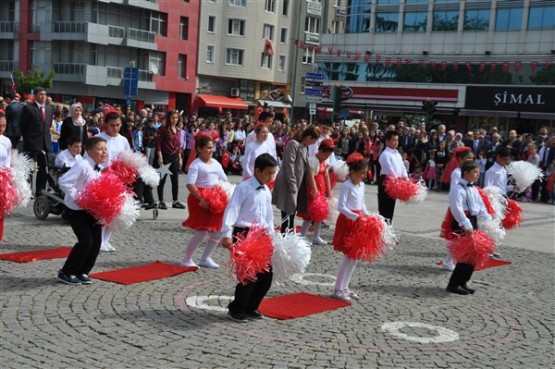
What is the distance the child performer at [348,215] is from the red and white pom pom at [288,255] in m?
1.27

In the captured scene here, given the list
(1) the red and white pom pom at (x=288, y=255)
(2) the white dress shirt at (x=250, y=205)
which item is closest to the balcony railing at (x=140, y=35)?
(2) the white dress shirt at (x=250, y=205)

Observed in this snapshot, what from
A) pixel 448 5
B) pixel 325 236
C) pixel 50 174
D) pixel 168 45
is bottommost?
pixel 325 236

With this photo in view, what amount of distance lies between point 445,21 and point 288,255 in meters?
46.0

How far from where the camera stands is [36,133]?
13148 mm

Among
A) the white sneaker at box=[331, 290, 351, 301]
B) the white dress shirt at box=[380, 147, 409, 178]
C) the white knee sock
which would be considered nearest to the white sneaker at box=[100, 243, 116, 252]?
the white knee sock

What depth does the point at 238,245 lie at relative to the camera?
6078 mm

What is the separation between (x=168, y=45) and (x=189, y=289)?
4795 cm

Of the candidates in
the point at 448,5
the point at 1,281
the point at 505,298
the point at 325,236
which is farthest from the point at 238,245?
the point at 448,5

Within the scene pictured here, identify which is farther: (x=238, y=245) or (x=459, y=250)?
(x=459, y=250)

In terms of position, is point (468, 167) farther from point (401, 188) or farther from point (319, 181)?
point (319, 181)

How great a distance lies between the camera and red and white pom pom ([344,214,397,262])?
7262 millimetres

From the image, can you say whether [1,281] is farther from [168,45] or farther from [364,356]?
[168,45]

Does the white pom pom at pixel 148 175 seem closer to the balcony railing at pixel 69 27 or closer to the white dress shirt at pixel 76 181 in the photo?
the white dress shirt at pixel 76 181

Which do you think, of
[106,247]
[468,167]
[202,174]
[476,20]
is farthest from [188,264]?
[476,20]
